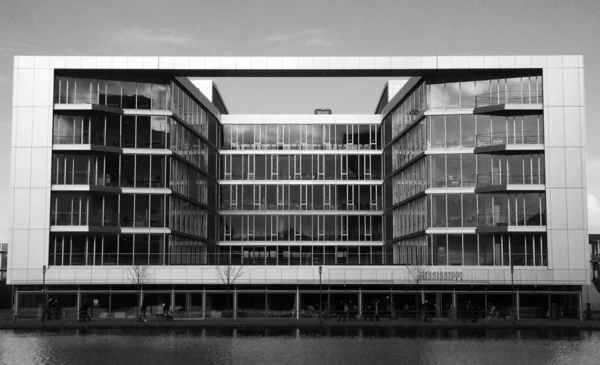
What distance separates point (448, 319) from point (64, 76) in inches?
1406

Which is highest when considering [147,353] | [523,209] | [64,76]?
[64,76]

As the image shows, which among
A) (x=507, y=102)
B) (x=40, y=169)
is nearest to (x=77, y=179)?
(x=40, y=169)

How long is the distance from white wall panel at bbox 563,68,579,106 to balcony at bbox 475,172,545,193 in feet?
19.9

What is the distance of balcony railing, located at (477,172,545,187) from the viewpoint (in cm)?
6681

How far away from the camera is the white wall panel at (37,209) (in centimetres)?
6738

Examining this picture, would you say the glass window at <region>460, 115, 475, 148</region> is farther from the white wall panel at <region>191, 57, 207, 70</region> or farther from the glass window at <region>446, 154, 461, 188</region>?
the white wall panel at <region>191, 57, 207, 70</region>

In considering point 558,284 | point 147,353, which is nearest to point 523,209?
point 558,284

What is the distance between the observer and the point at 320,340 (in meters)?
48.4

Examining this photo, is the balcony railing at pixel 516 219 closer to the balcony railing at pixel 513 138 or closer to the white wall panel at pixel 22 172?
the balcony railing at pixel 513 138

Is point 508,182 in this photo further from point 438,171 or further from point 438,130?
point 438,130

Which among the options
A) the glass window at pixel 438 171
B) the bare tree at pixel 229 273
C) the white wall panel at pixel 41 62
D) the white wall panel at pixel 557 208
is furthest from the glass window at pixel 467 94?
the white wall panel at pixel 41 62

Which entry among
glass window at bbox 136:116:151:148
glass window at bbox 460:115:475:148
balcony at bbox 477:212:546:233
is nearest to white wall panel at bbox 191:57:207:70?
glass window at bbox 136:116:151:148

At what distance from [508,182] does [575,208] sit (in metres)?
5.39

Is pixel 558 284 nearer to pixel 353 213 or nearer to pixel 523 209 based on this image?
pixel 523 209
